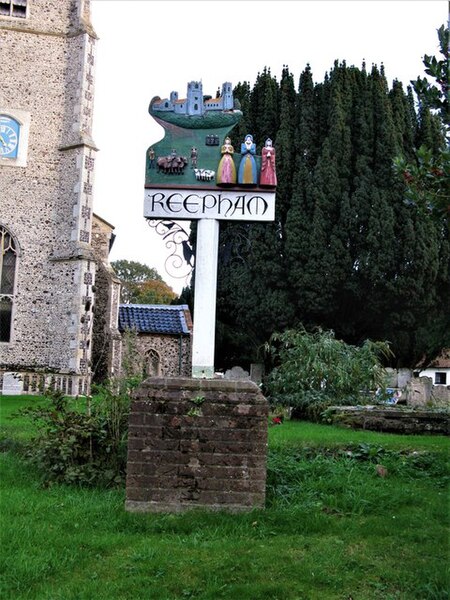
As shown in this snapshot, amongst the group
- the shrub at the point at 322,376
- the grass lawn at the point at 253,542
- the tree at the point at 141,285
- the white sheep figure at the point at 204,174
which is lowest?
the grass lawn at the point at 253,542

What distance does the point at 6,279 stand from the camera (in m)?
21.0

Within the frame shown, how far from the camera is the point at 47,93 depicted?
71.4 ft

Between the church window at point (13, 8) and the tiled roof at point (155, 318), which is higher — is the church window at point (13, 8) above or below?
above

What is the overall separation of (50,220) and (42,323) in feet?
10.5

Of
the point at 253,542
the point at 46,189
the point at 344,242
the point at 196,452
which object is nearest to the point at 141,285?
the point at 344,242

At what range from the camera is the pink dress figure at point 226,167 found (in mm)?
6301

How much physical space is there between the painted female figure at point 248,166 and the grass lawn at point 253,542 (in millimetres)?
2716

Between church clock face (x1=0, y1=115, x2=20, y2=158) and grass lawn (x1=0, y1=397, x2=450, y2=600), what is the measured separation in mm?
16223

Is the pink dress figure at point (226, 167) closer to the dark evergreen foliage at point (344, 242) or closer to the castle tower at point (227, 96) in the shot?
the castle tower at point (227, 96)

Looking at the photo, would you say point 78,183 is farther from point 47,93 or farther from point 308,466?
point 308,466

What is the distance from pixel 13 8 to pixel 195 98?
18.6m

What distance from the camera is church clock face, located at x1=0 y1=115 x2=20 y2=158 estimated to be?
69.3 feet

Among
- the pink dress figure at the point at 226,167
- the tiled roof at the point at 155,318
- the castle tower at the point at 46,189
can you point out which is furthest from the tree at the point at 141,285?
the pink dress figure at the point at 226,167

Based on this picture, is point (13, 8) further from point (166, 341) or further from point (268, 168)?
point (268, 168)
